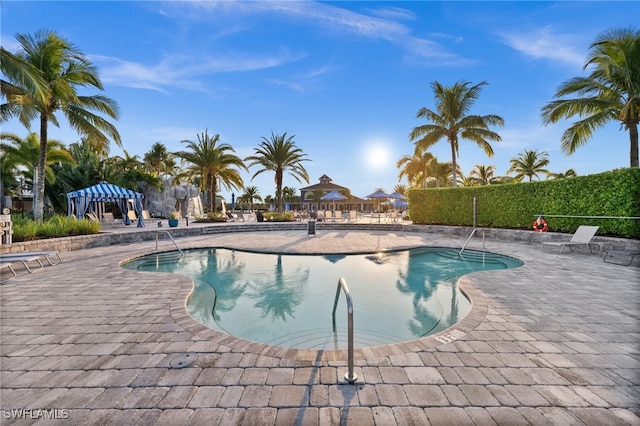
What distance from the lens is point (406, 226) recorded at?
58.2 ft

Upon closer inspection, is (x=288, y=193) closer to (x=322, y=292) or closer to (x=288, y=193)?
(x=288, y=193)

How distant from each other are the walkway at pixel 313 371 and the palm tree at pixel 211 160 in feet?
62.7

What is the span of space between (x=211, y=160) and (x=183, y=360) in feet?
71.0

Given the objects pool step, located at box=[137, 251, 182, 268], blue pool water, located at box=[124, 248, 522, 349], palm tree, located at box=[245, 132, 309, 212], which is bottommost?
blue pool water, located at box=[124, 248, 522, 349]

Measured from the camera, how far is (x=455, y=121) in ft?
63.1

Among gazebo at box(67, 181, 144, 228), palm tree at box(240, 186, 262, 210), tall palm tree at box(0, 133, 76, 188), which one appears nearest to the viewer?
gazebo at box(67, 181, 144, 228)

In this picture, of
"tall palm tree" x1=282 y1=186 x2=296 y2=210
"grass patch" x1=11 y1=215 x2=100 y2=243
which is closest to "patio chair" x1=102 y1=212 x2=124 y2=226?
"grass patch" x1=11 y1=215 x2=100 y2=243

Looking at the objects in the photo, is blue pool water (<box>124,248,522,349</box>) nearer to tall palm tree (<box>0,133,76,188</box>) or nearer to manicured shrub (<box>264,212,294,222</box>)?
manicured shrub (<box>264,212,294,222</box>)

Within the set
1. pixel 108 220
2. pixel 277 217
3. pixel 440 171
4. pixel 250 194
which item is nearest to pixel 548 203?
pixel 277 217

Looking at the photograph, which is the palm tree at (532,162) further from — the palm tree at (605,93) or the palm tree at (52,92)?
the palm tree at (52,92)

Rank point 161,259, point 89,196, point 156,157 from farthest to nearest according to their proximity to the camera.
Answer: point 156,157 → point 89,196 → point 161,259

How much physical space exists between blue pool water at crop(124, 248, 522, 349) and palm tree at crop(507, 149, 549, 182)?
113 feet

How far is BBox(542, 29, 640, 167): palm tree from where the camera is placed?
1095cm

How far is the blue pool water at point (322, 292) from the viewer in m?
4.61
